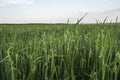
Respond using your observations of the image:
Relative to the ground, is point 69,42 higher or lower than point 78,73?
higher

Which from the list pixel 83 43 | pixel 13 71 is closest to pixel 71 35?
pixel 83 43

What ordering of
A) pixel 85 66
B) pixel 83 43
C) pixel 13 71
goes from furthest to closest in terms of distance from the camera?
pixel 83 43 < pixel 85 66 < pixel 13 71

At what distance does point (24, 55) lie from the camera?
1.52 metres

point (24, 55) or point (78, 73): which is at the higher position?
point (24, 55)

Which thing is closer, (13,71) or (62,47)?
(13,71)

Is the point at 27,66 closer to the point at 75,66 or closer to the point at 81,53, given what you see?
the point at 75,66

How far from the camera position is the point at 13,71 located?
1.14 metres

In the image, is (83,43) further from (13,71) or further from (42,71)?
(13,71)

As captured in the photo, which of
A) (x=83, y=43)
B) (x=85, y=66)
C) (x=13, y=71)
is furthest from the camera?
(x=83, y=43)

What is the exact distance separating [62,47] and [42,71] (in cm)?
34

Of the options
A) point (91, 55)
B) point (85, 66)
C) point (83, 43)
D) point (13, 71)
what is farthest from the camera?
point (83, 43)

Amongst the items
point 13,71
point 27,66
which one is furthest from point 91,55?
point 13,71

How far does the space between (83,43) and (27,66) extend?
59 cm

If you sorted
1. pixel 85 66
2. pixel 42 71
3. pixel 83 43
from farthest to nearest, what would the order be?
pixel 83 43 < pixel 85 66 < pixel 42 71
